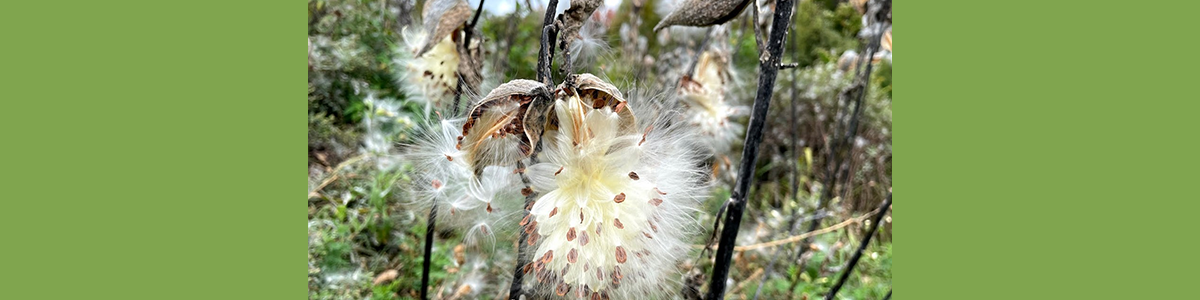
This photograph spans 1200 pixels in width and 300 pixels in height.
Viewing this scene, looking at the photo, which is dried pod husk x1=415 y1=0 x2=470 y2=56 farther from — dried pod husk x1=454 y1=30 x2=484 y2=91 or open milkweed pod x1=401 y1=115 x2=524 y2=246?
open milkweed pod x1=401 y1=115 x2=524 y2=246

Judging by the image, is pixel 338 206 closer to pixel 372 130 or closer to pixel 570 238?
pixel 372 130

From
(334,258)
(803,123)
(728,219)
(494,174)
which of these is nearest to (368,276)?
(334,258)

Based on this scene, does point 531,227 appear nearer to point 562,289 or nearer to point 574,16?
point 562,289

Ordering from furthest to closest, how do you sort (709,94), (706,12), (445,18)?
(709,94)
(445,18)
(706,12)

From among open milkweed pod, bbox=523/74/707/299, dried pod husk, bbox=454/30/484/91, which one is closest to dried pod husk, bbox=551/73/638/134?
open milkweed pod, bbox=523/74/707/299

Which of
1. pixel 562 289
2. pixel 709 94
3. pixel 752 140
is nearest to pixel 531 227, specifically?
pixel 562 289

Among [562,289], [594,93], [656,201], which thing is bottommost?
[562,289]

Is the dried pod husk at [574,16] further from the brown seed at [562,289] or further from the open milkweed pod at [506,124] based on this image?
the brown seed at [562,289]
